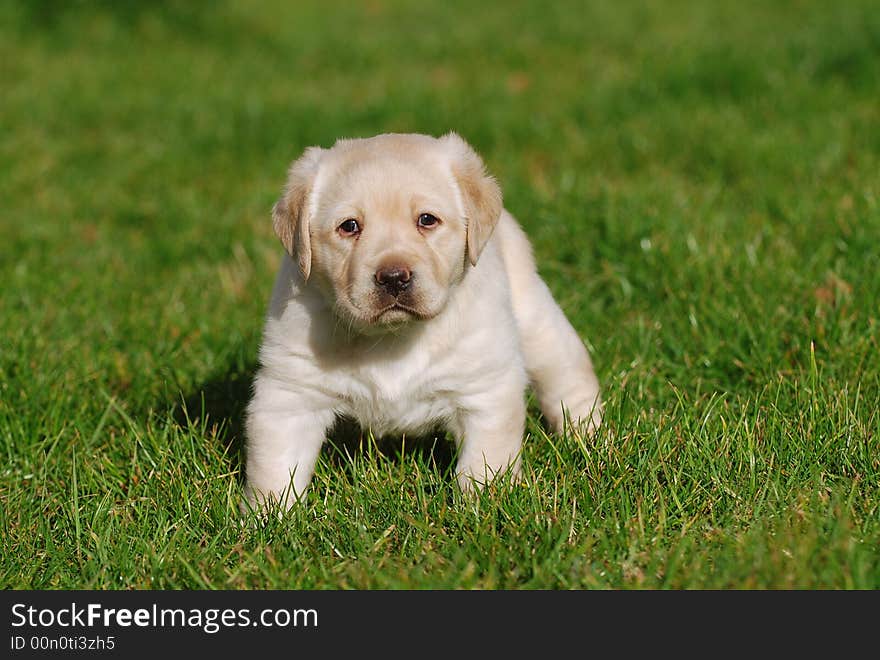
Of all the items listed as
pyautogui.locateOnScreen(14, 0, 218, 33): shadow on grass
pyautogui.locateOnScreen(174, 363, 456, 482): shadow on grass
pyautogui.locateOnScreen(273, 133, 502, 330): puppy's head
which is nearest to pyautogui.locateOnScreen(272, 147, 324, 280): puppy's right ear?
pyautogui.locateOnScreen(273, 133, 502, 330): puppy's head

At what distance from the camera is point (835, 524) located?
271cm

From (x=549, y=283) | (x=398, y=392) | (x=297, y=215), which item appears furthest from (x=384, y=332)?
(x=549, y=283)

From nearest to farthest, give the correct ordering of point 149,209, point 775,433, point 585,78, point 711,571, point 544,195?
point 711,571 < point 775,433 < point 544,195 < point 149,209 < point 585,78

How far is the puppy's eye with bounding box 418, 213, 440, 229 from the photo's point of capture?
3.24 metres

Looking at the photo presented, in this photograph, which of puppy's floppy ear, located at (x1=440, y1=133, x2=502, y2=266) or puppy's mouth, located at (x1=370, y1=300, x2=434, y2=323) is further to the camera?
puppy's floppy ear, located at (x1=440, y1=133, x2=502, y2=266)

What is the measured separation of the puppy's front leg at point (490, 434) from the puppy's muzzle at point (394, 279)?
0.51 m

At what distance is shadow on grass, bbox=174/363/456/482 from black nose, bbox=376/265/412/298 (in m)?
0.64

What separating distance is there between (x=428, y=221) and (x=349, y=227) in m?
0.25

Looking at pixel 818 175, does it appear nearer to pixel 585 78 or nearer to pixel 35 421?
pixel 585 78

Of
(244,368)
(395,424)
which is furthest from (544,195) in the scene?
(395,424)

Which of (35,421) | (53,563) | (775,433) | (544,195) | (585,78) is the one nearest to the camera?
(53,563)

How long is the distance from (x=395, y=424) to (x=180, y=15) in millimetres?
9626

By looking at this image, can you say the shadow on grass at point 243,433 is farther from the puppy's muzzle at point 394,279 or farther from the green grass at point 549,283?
the puppy's muzzle at point 394,279

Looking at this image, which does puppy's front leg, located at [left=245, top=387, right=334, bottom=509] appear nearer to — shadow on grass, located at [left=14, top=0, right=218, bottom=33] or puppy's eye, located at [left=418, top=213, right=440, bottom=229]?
puppy's eye, located at [left=418, top=213, right=440, bottom=229]
